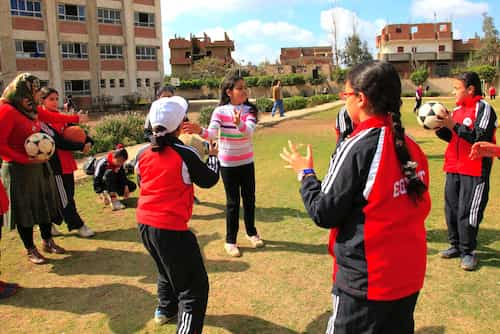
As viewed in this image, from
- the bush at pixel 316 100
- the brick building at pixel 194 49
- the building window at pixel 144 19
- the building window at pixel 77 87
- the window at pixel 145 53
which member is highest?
Result: the brick building at pixel 194 49

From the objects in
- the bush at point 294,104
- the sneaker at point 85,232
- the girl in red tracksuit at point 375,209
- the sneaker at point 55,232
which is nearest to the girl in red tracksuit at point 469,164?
the girl in red tracksuit at point 375,209

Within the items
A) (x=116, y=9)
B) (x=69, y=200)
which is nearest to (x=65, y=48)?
(x=116, y=9)

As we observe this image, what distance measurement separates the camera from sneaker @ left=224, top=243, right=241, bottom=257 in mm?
5086

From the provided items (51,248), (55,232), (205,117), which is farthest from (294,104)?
(51,248)

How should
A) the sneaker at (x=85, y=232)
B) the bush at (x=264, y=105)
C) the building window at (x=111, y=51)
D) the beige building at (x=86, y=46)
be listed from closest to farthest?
the sneaker at (x=85, y=232) → the bush at (x=264, y=105) → the beige building at (x=86, y=46) → the building window at (x=111, y=51)

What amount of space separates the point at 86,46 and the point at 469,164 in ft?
141

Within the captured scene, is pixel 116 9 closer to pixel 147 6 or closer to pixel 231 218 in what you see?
pixel 147 6

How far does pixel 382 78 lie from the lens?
215 cm

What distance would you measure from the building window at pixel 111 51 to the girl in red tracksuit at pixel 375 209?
44.7 m

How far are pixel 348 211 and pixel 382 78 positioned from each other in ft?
2.30

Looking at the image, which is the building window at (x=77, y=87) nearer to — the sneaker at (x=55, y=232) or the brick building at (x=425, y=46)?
the sneaker at (x=55, y=232)

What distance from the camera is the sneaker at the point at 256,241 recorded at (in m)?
5.34

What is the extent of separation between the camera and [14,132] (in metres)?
4.73

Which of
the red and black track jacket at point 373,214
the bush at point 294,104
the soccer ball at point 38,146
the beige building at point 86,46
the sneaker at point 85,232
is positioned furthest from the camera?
the beige building at point 86,46
